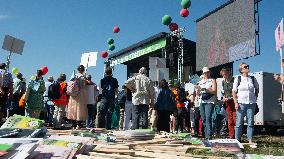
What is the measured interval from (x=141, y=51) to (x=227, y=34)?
13593 mm

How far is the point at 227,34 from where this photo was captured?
20922mm

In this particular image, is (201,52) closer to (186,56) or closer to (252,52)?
(252,52)

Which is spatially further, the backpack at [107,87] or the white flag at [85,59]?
the white flag at [85,59]

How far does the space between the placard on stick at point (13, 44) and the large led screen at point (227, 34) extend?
10.8m

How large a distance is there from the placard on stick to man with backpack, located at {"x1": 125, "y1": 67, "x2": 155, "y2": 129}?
3.63m

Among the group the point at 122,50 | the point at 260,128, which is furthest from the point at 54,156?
the point at 122,50

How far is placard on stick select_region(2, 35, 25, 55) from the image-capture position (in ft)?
37.4

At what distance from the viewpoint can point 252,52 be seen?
18516 millimetres

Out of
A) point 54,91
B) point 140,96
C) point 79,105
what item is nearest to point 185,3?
point 54,91

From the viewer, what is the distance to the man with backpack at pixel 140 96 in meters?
9.95

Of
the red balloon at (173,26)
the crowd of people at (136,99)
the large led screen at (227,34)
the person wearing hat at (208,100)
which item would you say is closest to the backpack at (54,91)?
the crowd of people at (136,99)

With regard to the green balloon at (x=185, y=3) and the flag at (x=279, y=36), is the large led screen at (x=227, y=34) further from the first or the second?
the flag at (x=279, y=36)

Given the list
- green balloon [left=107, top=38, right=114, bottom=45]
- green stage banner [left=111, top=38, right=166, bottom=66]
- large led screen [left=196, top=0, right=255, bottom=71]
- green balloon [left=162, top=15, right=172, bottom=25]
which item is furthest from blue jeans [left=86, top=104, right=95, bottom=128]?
green balloon [left=107, top=38, right=114, bottom=45]

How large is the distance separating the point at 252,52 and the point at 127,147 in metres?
14.7
